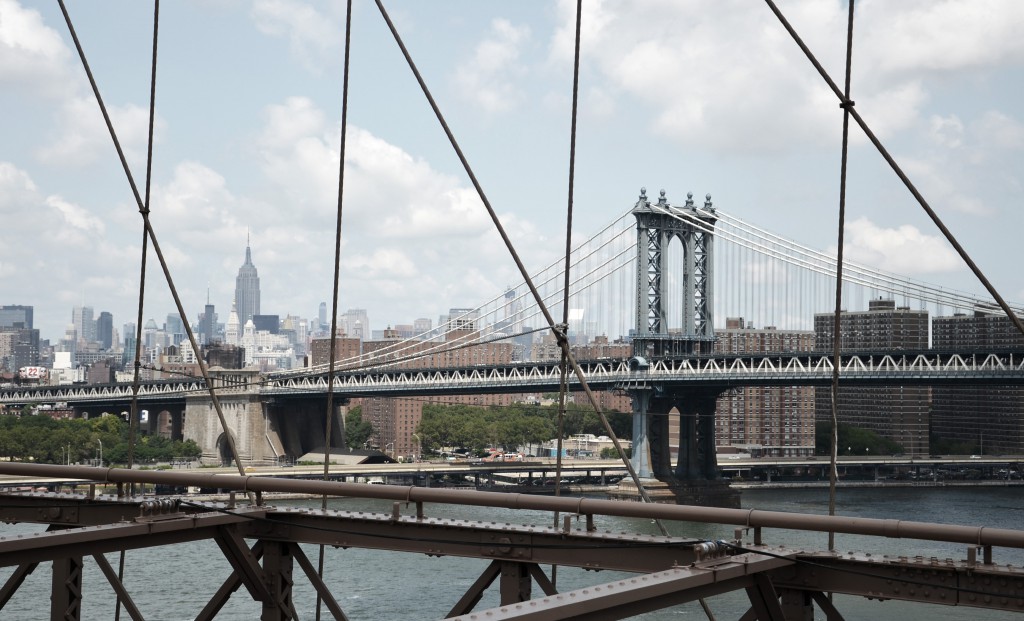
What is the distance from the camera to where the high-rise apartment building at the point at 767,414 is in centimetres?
7342

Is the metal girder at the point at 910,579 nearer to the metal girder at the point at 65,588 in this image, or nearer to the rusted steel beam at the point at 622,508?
the rusted steel beam at the point at 622,508

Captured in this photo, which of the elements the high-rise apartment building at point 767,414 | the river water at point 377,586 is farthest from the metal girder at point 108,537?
the high-rise apartment building at point 767,414

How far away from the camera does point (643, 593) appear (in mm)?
3443

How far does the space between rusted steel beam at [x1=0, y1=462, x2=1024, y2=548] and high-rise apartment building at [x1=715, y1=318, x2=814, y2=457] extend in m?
67.3

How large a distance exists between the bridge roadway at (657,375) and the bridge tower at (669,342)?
0.83m

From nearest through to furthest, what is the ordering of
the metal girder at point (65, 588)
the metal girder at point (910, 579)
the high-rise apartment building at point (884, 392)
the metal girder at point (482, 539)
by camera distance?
the metal girder at point (910, 579)
the metal girder at point (482, 539)
the metal girder at point (65, 588)
the high-rise apartment building at point (884, 392)

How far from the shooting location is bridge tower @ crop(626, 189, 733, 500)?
46438mm

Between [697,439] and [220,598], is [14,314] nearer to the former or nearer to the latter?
[697,439]

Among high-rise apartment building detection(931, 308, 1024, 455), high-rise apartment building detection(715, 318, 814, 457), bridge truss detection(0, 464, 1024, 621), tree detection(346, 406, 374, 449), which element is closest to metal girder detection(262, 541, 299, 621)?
bridge truss detection(0, 464, 1024, 621)

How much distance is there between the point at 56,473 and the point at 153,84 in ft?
11.2

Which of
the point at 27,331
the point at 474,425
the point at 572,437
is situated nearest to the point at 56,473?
the point at 474,425

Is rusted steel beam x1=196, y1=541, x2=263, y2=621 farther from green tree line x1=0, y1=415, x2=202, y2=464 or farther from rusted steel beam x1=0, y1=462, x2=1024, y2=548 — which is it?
green tree line x1=0, y1=415, x2=202, y2=464

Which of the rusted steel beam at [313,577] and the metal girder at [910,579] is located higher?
the metal girder at [910,579]

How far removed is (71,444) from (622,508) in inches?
2156
